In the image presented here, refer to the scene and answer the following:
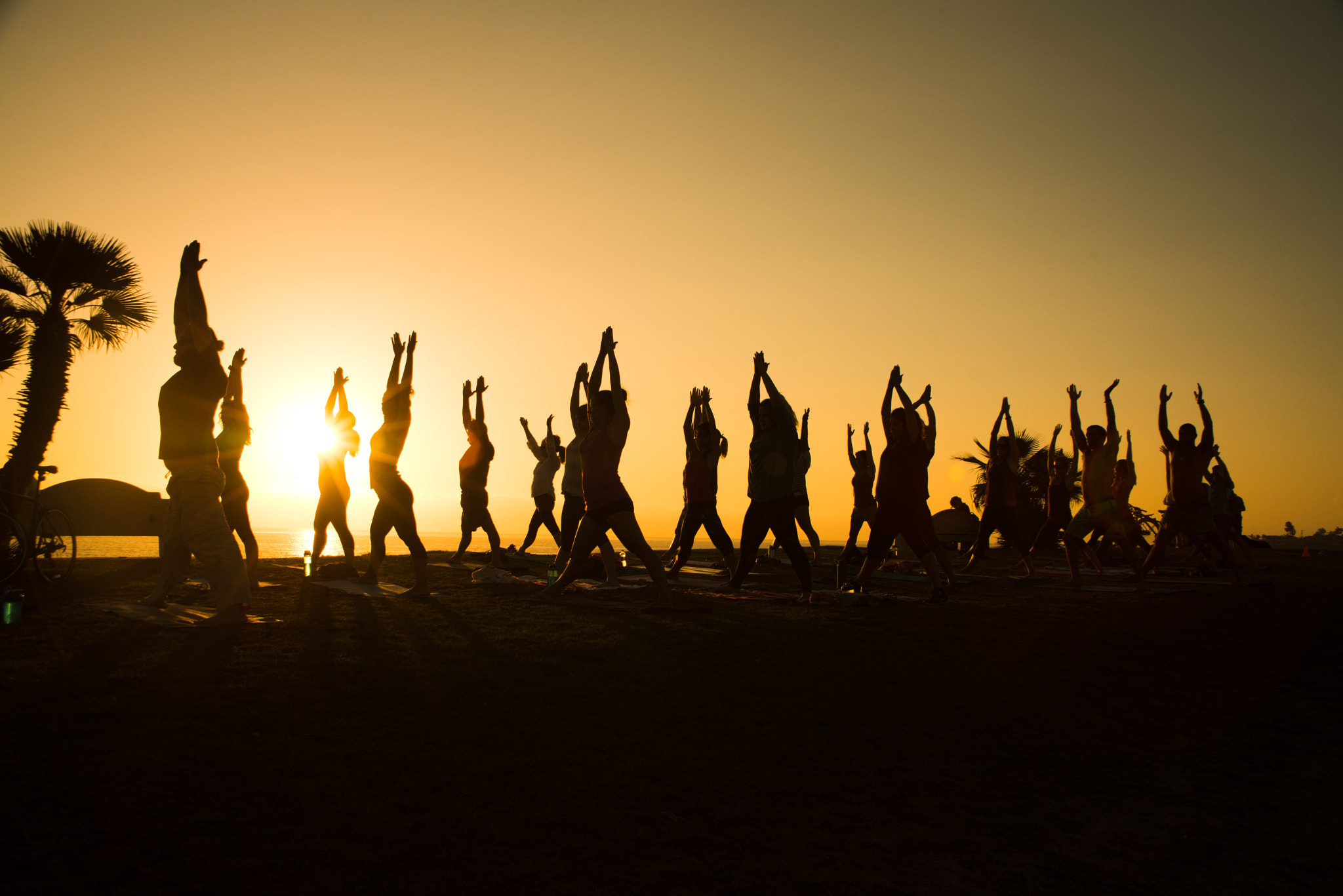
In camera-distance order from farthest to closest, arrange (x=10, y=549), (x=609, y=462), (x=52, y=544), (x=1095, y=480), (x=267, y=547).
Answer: (x=267, y=547), (x=1095, y=480), (x=52, y=544), (x=10, y=549), (x=609, y=462)

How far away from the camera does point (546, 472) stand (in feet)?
52.8

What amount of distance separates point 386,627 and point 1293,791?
6.23 metres

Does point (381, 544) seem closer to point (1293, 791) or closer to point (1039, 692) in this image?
point (1039, 692)

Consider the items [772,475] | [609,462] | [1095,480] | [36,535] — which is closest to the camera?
[609,462]

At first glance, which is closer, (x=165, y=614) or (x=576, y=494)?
(x=165, y=614)

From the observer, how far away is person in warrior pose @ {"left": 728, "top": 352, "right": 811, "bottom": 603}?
9750 millimetres

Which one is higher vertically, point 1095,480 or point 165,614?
point 1095,480

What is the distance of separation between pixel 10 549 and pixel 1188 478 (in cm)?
1652

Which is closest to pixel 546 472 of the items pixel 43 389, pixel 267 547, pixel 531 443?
pixel 531 443

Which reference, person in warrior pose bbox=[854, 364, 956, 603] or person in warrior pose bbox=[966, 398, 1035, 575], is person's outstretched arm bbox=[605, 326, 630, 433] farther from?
person in warrior pose bbox=[966, 398, 1035, 575]

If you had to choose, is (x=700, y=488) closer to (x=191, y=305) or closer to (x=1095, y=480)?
(x=1095, y=480)

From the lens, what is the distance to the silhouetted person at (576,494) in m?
10.6

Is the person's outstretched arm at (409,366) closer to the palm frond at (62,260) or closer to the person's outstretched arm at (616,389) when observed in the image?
the person's outstretched arm at (616,389)

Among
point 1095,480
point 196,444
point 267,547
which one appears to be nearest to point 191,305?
point 196,444
